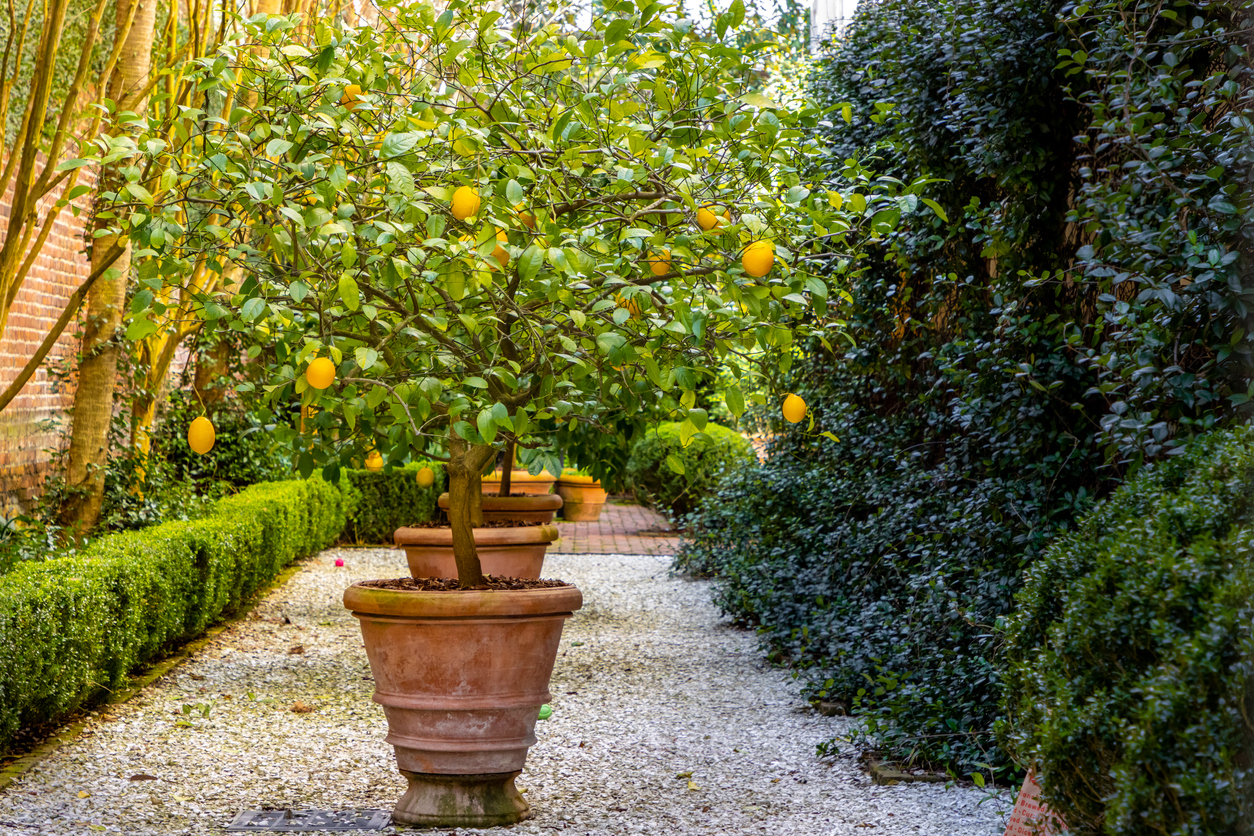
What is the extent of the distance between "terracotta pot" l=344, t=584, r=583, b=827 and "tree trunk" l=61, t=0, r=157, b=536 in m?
3.63

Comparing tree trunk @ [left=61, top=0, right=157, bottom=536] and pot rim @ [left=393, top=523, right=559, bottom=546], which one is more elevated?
tree trunk @ [left=61, top=0, right=157, bottom=536]

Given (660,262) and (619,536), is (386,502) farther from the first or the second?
(660,262)

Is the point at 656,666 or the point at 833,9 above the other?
the point at 833,9

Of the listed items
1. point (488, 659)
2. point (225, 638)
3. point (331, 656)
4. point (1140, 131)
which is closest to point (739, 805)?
point (488, 659)

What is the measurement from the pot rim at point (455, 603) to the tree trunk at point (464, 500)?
21cm

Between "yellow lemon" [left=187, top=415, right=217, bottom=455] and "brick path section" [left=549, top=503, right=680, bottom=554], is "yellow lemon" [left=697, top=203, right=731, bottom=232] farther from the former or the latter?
"brick path section" [left=549, top=503, right=680, bottom=554]

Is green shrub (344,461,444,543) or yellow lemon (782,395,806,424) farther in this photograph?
green shrub (344,461,444,543)

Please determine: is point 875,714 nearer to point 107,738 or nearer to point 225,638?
point 107,738

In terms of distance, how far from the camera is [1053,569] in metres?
2.49

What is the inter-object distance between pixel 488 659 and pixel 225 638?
3.71 m

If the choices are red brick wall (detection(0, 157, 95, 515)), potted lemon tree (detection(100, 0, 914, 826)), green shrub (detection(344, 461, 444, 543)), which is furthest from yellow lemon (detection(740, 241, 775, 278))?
green shrub (detection(344, 461, 444, 543))

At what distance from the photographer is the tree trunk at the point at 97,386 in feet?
20.9

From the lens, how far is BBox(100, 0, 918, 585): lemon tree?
2.67 meters

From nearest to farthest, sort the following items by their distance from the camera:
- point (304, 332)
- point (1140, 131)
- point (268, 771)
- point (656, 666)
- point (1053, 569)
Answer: point (1053, 569) → point (1140, 131) → point (304, 332) → point (268, 771) → point (656, 666)
